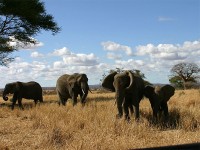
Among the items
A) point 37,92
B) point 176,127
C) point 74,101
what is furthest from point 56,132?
point 37,92

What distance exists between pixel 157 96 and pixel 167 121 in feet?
3.32

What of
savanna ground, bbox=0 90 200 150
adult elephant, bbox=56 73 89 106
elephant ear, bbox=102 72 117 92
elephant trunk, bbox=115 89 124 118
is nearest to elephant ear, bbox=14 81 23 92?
adult elephant, bbox=56 73 89 106

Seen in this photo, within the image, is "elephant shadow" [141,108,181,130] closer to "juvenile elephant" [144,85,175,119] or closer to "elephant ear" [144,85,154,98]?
"juvenile elephant" [144,85,175,119]

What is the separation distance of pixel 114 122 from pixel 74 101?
28.8ft

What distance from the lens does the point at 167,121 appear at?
1263cm

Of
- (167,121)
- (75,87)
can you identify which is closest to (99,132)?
(167,121)

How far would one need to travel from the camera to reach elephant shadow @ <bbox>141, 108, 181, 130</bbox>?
11.7 metres

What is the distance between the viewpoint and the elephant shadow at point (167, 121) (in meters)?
11.7

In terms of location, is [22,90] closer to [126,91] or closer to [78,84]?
[78,84]

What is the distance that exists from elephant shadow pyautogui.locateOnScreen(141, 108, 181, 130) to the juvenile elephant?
0.74 feet

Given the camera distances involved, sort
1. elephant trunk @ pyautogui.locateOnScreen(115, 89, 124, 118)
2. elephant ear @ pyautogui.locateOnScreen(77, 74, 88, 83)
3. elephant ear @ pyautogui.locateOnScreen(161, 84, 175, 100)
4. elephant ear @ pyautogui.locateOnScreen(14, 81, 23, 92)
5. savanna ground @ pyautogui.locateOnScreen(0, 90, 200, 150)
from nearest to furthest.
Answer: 1. savanna ground @ pyautogui.locateOnScreen(0, 90, 200, 150)
2. elephant trunk @ pyautogui.locateOnScreen(115, 89, 124, 118)
3. elephant ear @ pyautogui.locateOnScreen(161, 84, 175, 100)
4. elephant ear @ pyautogui.locateOnScreen(77, 74, 88, 83)
5. elephant ear @ pyautogui.locateOnScreen(14, 81, 23, 92)

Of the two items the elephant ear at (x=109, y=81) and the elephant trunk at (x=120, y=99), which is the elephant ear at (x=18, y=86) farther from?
the elephant trunk at (x=120, y=99)

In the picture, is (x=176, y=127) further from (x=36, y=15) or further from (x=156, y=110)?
(x=36, y=15)

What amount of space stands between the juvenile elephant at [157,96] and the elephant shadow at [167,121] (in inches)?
8.9
